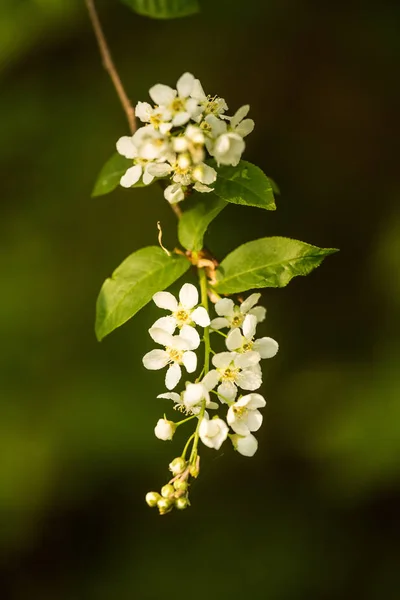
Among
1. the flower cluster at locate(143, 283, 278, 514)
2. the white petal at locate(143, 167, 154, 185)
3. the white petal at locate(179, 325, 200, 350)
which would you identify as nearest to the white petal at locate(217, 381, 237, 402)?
the flower cluster at locate(143, 283, 278, 514)

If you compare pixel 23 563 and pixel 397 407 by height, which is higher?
pixel 397 407

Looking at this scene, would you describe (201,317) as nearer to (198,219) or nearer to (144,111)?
(198,219)

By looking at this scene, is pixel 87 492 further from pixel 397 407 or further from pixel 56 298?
pixel 397 407

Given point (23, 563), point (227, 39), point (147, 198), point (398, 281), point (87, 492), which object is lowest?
point (23, 563)

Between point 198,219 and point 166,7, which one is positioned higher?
point 166,7

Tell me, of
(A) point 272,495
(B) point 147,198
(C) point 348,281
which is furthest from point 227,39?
(A) point 272,495

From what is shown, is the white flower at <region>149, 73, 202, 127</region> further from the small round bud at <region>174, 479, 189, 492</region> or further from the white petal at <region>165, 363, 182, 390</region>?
the small round bud at <region>174, 479, 189, 492</region>

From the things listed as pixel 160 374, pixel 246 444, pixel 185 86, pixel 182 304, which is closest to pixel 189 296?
pixel 182 304
